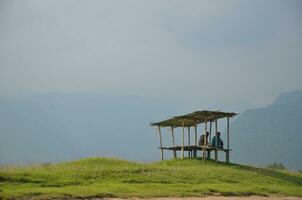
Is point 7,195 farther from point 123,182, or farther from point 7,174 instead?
point 123,182

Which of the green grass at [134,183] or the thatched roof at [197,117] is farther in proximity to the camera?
the thatched roof at [197,117]

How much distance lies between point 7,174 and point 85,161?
7.75m

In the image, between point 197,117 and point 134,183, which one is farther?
Result: point 197,117

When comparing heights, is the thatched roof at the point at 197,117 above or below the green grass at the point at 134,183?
above

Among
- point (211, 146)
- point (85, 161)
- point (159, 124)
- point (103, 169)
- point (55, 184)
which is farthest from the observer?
point (159, 124)

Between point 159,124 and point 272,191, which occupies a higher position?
point 159,124

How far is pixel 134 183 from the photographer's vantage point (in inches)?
766

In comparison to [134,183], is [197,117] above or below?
above

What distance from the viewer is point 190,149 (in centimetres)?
3350

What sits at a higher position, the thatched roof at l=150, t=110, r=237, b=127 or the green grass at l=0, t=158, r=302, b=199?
the thatched roof at l=150, t=110, r=237, b=127

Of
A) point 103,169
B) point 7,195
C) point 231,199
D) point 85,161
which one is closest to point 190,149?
point 85,161

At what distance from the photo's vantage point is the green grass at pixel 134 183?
16.5m

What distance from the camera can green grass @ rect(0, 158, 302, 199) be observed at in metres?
16.5

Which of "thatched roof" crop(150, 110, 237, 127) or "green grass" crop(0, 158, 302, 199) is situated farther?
"thatched roof" crop(150, 110, 237, 127)
